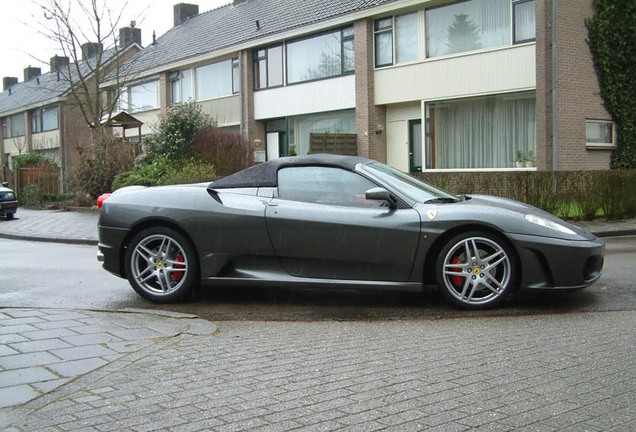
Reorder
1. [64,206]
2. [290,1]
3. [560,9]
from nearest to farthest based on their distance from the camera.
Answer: [560,9]
[64,206]
[290,1]

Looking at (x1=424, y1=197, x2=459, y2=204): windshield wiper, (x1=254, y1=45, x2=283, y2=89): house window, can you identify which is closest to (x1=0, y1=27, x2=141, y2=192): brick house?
(x1=254, y1=45, x2=283, y2=89): house window

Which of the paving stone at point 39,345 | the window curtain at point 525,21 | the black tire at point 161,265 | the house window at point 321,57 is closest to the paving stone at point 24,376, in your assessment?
the paving stone at point 39,345

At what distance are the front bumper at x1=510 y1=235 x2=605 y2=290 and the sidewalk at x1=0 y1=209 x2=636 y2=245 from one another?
6.93m

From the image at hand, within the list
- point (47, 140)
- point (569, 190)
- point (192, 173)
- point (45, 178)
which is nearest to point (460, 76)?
point (569, 190)

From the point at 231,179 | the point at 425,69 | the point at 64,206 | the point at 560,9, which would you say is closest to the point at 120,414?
the point at 231,179

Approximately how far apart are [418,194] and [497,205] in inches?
28.8

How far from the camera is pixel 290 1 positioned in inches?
1155

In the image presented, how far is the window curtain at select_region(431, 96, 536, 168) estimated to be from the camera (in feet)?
65.9

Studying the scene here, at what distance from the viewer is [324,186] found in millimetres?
6535

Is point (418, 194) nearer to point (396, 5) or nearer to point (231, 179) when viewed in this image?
point (231, 179)

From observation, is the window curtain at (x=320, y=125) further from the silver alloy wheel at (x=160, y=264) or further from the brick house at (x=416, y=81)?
the silver alloy wheel at (x=160, y=264)

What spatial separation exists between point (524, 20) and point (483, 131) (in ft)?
11.5

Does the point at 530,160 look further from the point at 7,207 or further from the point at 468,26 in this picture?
the point at 7,207

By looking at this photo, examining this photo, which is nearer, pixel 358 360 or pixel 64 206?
pixel 358 360
